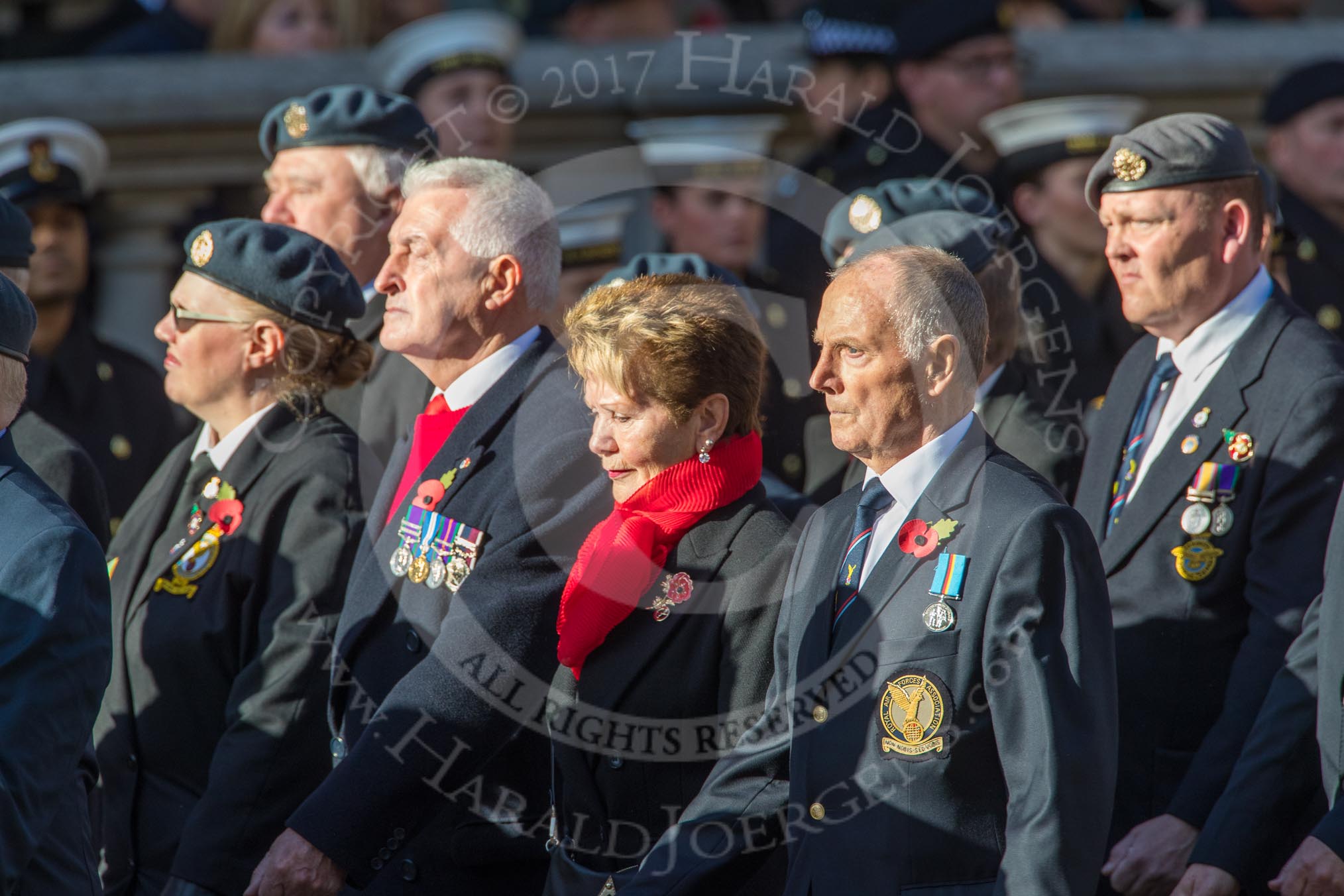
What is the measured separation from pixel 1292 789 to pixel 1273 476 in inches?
25.5

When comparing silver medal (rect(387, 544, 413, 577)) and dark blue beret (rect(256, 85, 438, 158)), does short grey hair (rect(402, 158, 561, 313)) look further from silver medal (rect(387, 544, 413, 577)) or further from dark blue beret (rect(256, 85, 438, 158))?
dark blue beret (rect(256, 85, 438, 158))

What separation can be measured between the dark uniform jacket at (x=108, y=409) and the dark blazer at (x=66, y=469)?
1085mm

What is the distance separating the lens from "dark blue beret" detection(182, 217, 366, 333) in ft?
14.4

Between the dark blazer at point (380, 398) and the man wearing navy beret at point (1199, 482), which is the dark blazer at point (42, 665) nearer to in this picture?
the dark blazer at point (380, 398)

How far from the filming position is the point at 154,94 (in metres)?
6.94

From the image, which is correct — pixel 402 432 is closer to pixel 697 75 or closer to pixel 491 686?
pixel 491 686

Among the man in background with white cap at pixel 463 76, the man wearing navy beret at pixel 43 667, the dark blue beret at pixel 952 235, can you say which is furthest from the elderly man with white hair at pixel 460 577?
the man in background with white cap at pixel 463 76

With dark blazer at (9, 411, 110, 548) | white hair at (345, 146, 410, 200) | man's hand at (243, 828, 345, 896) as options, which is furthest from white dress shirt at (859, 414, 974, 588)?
white hair at (345, 146, 410, 200)

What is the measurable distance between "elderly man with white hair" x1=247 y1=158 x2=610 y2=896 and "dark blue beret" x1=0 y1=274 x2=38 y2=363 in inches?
34.4

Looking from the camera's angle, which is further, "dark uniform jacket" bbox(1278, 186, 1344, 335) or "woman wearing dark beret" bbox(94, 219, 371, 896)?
"dark uniform jacket" bbox(1278, 186, 1344, 335)

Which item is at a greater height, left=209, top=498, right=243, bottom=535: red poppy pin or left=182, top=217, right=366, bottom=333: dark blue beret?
left=182, top=217, right=366, bottom=333: dark blue beret

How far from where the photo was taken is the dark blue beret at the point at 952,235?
453 centimetres

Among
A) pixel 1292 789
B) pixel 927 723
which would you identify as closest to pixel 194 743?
pixel 927 723

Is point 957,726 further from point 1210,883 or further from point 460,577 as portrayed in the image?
point 460,577
